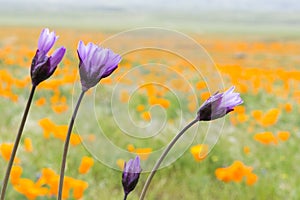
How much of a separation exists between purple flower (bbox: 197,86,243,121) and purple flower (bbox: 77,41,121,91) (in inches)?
8.3

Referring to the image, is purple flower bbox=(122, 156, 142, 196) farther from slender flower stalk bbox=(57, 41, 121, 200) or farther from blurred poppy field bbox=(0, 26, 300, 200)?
blurred poppy field bbox=(0, 26, 300, 200)

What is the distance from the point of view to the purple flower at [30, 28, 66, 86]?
1290 millimetres

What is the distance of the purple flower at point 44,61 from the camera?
1.29 metres

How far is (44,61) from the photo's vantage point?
1.30 metres

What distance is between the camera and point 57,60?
1.31 m

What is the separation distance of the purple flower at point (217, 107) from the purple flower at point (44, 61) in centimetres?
32

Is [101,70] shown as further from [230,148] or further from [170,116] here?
[170,116]

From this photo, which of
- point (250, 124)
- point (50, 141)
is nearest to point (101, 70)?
point (50, 141)

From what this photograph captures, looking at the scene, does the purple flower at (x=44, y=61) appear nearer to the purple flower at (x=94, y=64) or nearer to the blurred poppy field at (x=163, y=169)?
the purple flower at (x=94, y=64)

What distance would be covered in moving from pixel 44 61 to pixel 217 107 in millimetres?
378

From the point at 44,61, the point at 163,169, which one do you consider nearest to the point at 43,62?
the point at 44,61

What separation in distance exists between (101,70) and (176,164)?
2586mm

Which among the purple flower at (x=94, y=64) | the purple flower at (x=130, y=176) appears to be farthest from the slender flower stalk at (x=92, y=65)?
the purple flower at (x=130, y=176)

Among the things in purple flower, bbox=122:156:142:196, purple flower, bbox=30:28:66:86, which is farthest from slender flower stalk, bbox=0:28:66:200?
purple flower, bbox=122:156:142:196
